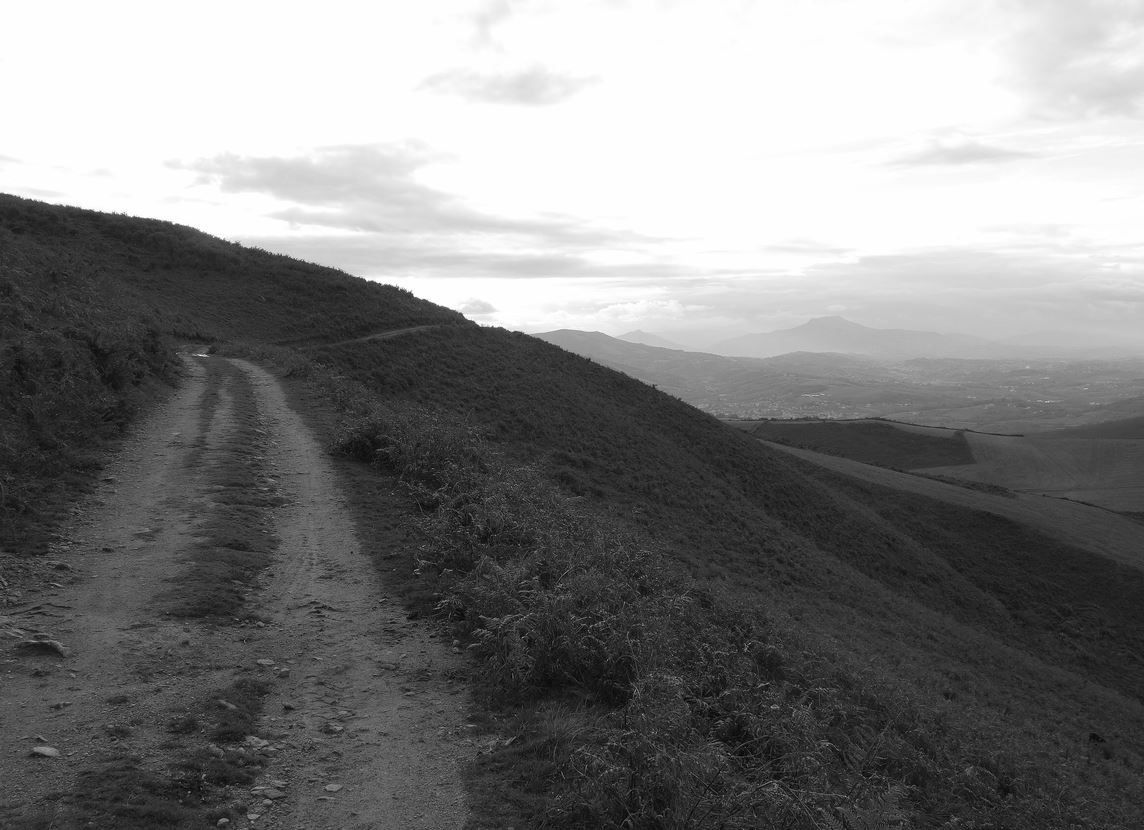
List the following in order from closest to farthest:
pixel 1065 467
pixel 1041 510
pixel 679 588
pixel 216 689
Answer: pixel 216 689
pixel 679 588
pixel 1041 510
pixel 1065 467

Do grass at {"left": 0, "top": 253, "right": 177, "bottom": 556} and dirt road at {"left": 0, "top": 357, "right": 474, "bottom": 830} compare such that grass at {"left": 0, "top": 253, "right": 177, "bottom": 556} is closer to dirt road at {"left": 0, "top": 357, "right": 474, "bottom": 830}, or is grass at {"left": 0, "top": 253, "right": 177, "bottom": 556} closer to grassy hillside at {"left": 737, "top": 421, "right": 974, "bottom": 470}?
dirt road at {"left": 0, "top": 357, "right": 474, "bottom": 830}

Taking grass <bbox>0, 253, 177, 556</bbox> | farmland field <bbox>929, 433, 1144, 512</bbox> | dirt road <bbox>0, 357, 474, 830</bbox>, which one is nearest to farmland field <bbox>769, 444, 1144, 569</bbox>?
farmland field <bbox>929, 433, 1144, 512</bbox>

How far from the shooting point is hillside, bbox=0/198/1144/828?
260 inches

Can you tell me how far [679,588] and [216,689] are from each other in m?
8.07

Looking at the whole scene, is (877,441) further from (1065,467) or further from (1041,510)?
(1041,510)

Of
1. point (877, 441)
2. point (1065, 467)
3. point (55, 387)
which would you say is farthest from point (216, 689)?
point (1065, 467)

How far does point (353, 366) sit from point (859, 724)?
106 feet

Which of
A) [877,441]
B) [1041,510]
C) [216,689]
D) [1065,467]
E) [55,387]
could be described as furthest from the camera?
[877,441]

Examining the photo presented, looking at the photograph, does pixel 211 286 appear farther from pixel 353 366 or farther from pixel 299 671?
pixel 299 671

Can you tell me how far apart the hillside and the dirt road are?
89 centimetres

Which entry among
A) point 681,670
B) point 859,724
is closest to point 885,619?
point 859,724

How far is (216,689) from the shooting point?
22.1ft

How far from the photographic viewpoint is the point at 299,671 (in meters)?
7.44

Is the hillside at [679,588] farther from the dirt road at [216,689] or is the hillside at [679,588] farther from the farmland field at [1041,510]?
the farmland field at [1041,510]
